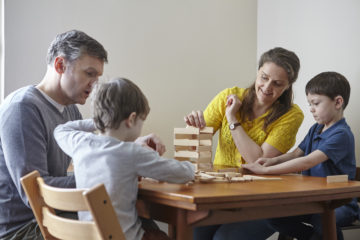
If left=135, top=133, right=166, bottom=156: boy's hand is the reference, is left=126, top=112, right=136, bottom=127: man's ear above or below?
above

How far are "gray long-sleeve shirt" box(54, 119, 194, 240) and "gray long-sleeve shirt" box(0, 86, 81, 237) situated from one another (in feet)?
0.73

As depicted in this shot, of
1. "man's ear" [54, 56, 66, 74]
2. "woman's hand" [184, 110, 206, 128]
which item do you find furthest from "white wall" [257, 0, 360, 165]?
"man's ear" [54, 56, 66, 74]

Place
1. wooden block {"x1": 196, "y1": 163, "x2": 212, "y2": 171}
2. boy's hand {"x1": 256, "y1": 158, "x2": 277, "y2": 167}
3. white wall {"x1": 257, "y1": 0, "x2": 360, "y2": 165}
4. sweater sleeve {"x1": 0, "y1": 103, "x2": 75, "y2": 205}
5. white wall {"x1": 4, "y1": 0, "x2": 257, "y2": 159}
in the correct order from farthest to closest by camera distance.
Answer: white wall {"x1": 4, "y1": 0, "x2": 257, "y2": 159}
white wall {"x1": 257, "y1": 0, "x2": 360, "y2": 165}
boy's hand {"x1": 256, "y1": 158, "x2": 277, "y2": 167}
wooden block {"x1": 196, "y1": 163, "x2": 212, "y2": 171}
sweater sleeve {"x1": 0, "y1": 103, "x2": 75, "y2": 205}

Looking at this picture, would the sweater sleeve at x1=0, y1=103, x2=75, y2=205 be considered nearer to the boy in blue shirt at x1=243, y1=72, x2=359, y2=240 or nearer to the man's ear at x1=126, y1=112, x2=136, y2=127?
the man's ear at x1=126, y1=112, x2=136, y2=127

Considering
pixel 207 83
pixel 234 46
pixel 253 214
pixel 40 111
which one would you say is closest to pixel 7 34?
pixel 40 111

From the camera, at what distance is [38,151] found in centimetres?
157

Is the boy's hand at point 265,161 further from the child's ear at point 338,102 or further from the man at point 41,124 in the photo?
the man at point 41,124

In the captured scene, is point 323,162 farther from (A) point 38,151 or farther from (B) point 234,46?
(B) point 234,46

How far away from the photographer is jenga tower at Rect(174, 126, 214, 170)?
6.26ft

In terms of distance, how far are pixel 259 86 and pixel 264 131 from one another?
0.83 feet

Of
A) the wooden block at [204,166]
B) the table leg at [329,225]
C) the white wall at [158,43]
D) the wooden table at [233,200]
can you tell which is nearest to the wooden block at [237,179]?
the wooden table at [233,200]

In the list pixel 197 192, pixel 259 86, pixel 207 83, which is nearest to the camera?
pixel 197 192

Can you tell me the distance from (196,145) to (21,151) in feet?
2.46

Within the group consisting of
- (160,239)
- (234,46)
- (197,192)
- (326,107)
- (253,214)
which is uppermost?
(234,46)
